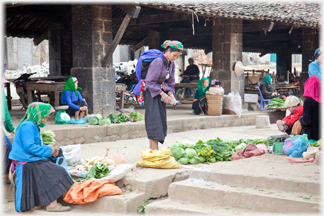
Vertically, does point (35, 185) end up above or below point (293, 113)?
below

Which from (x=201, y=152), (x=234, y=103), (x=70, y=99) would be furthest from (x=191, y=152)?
(x=234, y=103)

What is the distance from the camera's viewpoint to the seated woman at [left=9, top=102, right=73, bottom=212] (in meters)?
4.38

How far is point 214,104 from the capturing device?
1107cm

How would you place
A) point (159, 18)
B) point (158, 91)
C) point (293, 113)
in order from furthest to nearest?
point (159, 18) < point (293, 113) < point (158, 91)

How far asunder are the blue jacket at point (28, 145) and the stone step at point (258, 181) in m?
1.81

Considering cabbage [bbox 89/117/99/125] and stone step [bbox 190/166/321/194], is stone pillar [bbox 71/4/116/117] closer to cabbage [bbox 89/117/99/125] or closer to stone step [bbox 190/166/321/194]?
cabbage [bbox 89/117/99/125]

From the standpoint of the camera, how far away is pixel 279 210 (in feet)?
12.6

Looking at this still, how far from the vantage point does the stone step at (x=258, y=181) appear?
4020mm

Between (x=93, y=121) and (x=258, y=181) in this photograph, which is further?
(x=93, y=121)

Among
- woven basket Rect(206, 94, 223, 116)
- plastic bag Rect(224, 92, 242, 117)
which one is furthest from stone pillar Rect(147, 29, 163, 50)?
woven basket Rect(206, 94, 223, 116)

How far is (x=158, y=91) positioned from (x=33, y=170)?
2.01 m

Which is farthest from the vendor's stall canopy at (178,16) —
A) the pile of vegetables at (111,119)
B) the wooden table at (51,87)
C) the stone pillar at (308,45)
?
the pile of vegetables at (111,119)

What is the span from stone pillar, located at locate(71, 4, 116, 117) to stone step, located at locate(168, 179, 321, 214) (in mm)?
5314

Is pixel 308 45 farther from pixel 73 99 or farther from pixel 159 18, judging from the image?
pixel 73 99
